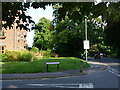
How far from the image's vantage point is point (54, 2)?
3.29 meters

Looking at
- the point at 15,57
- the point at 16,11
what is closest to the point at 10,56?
the point at 15,57

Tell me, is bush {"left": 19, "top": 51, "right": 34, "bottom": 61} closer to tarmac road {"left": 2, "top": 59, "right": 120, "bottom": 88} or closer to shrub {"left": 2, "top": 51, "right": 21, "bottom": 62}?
shrub {"left": 2, "top": 51, "right": 21, "bottom": 62}

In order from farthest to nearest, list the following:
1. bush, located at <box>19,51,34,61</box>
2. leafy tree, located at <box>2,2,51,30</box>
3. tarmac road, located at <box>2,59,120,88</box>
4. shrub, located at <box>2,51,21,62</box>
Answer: bush, located at <box>19,51,34,61</box> < shrub, located at <box>2,51,21,62</box> < tarmac road, located at <box>2,59,120,88</box> < leafy tree, located at <box>2,2,51,30</box>

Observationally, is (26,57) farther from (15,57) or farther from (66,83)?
(66,83)

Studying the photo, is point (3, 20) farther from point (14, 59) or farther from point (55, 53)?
point (55, 53)

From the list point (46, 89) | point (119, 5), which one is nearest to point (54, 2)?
point (119, 5)

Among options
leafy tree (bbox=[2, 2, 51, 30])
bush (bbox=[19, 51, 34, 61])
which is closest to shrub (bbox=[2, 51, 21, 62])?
bush (bbox=[19, 51, 34, 61])

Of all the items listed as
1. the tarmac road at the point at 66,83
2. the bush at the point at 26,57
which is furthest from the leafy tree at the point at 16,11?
the bush at the point at 26,57

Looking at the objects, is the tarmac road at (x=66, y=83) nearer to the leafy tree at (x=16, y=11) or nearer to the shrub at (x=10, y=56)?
the leafy tree at (x=16, y=11)

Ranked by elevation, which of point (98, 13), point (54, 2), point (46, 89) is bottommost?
point (46, 89)

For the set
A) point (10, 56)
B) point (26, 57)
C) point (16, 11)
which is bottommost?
point (26, 57)

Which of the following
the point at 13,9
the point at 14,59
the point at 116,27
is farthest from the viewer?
the point at 116,27

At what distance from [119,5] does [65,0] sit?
0.74 meters

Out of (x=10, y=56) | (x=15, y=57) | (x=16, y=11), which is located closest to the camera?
(x=16, y=11)
